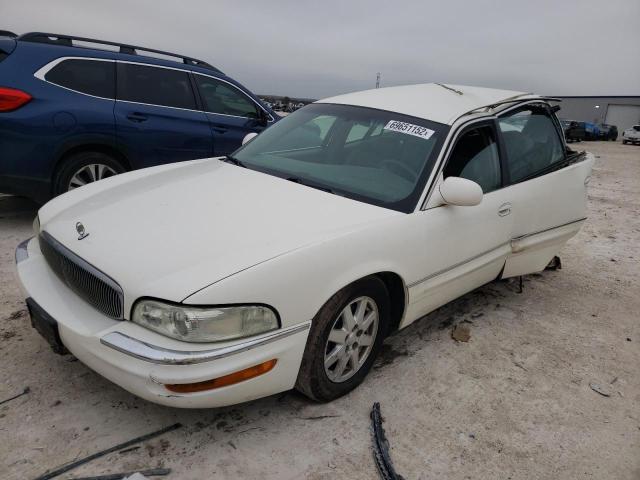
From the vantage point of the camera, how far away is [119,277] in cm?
203

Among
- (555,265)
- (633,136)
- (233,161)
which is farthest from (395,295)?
(633,136)

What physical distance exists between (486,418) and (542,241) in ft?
5.58

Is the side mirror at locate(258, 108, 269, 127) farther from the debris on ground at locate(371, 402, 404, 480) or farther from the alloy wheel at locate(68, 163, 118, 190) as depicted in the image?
the debris on ground at locate(371, 402, 404, 480)

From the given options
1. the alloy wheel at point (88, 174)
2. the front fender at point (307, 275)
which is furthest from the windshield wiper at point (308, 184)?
the alloy wheel at point (88, 174)

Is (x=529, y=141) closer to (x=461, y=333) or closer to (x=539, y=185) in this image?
(x=539, y=185)

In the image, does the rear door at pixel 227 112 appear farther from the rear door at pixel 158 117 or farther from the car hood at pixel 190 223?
the car hood at pixel 190 223

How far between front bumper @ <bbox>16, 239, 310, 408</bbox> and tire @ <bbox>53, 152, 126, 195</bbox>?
270 cm

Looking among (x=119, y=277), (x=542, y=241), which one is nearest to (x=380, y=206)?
(x=119, y=277)

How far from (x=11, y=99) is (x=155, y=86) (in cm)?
140

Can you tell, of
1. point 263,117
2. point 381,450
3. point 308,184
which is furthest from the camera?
point 263,117

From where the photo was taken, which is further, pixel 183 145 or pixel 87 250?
pixel 183 145

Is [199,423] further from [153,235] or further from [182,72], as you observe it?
[182,72]

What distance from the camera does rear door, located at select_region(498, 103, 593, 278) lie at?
136 inches

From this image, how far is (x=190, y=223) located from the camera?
2.36 meters
